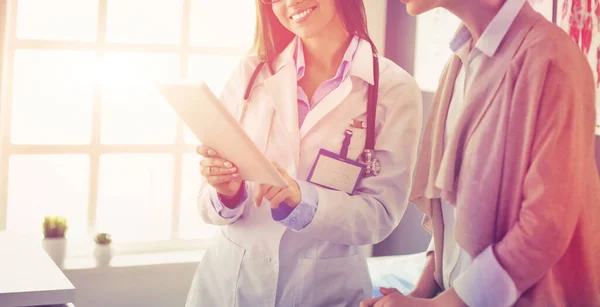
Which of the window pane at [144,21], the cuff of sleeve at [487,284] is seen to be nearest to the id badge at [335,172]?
the cuff of sleeve at [487,284]

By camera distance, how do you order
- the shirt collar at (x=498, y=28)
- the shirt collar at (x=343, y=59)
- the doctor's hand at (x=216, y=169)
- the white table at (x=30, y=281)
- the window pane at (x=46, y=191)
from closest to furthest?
1. the shirt collar at (x=498, y=28)
2. the white table at (x=30, y=281)
3. the doctor's hand at (x=216, y=169)
4. the shirt collar at (x=343, y=59)
5. the window pane at (x=46, y=191)

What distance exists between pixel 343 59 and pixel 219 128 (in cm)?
53

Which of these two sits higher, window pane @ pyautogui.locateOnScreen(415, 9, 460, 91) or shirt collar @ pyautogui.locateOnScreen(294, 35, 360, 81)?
window pane @ pyautogui.locateOnScreen(415, 9, 460, 91)

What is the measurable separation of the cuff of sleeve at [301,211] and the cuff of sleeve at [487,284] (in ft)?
1.68

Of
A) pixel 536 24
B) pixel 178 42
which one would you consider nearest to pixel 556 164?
pixel 536 24

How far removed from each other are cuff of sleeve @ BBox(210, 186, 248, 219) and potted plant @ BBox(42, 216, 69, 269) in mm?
1563

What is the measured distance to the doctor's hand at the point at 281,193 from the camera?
60.4 inches

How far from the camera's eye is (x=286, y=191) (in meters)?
1.53

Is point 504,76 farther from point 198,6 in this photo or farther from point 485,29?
point 198,6

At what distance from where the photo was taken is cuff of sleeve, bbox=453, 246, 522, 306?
108 centimetres

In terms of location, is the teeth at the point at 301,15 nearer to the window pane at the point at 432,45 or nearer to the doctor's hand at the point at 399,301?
the doctor's hand at the point at 399,301

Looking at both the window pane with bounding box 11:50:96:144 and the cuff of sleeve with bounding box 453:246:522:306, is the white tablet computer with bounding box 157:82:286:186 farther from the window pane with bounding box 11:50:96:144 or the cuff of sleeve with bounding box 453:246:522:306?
the window pane with bounding box 11:50:96:144

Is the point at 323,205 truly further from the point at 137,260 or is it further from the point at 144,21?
the point at 144,21

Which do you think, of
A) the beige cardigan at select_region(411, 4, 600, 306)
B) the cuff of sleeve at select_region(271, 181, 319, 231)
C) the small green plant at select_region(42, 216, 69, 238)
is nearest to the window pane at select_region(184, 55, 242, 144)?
the small green plant at select_region(42, 216, 69, 238)
